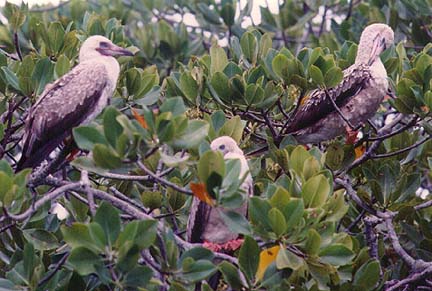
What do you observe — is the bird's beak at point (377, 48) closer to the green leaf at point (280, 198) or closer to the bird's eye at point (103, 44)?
the bird's eye at point (103, 44)

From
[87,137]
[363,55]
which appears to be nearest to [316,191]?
[87,137]

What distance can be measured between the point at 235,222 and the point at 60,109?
1.61 meters

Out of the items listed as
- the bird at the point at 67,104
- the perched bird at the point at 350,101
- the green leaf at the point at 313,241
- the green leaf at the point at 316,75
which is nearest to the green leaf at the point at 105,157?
the green leaf at the point at 313,241

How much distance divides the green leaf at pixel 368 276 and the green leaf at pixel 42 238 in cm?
132

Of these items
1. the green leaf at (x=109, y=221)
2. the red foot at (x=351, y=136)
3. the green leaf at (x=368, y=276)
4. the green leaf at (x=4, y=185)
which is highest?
the green leaf at (x=4, y=185)

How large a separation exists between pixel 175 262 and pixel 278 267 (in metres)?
0.37

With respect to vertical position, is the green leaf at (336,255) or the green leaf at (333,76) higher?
the green leaf at (333,76)

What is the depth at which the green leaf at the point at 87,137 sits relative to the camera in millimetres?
3100

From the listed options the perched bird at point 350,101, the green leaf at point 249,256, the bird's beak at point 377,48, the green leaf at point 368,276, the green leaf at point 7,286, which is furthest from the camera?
the bird's beak at point 377,48

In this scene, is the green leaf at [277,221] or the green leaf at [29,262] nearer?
the green leaf at [277,221]

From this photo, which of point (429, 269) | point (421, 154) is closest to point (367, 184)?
point (421, 154)

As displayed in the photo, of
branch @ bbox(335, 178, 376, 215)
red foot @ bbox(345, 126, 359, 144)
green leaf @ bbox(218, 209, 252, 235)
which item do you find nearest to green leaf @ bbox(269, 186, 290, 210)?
green leaf @ bbox(218, 209, 252, 235)

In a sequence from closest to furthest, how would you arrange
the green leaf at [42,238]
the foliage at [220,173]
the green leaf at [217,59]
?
1. the foliage at [220,173]
2. the green leaf at [42,238]
3. the green leaf at [217,59]

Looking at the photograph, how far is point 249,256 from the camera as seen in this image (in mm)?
3188
